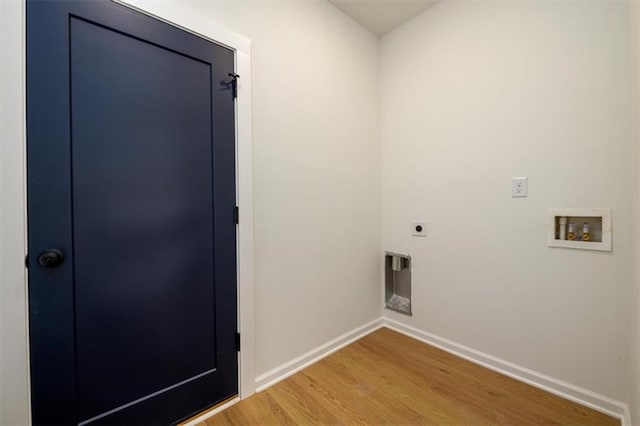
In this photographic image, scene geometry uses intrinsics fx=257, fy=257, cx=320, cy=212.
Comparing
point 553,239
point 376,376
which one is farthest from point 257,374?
point 553,239

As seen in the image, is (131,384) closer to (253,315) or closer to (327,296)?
(253,315)

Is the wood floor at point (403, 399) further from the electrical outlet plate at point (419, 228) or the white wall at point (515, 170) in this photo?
the electrical outlet plate at point (419, 228)

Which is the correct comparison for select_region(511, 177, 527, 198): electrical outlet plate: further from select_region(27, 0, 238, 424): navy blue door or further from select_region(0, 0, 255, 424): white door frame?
select_region(0, 0, 255, 424): white door frame

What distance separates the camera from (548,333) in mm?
1640

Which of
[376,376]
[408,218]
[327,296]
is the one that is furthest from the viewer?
[408,218]

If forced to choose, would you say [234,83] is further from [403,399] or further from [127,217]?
[403,399]

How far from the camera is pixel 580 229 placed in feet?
5.09

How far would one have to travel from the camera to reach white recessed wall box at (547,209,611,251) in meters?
1.44

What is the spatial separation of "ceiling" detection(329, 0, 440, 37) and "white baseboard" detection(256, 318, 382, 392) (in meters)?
2.76

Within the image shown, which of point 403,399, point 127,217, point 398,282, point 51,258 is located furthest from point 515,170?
point 51,258

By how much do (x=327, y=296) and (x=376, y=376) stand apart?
644mm

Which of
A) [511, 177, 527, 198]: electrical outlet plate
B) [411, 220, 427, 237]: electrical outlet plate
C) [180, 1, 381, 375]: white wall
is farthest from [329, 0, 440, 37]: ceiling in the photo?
[411, 220, 427, 237]: electrical outlet plate

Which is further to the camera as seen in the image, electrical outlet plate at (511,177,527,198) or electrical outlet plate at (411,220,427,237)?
electrical outlet plate at (411,220,427,237)

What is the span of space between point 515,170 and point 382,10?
5.53 ft
